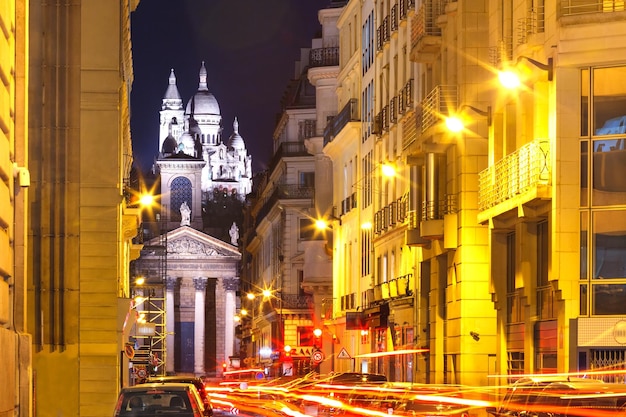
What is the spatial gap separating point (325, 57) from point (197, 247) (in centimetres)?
11114

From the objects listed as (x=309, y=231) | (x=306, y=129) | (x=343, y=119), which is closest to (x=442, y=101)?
(x=343, y=119)

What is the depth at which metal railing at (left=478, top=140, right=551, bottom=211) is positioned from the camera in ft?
103

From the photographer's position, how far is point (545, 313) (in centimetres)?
3291

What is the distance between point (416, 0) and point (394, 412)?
20.1 m

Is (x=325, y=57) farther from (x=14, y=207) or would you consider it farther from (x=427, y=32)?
(x=14, y=207)

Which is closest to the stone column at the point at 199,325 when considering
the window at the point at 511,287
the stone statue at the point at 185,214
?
the stone statue at the point at 185,214

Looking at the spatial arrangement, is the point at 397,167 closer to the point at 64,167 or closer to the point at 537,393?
the point at 64,167

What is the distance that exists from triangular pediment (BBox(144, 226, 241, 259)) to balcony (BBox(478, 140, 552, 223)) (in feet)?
502

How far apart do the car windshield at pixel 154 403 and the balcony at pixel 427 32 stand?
830 inches

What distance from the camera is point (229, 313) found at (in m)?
196

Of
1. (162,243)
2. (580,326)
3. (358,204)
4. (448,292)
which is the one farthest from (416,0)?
(162,243)

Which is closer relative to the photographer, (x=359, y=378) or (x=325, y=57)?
(x=359, y=378)

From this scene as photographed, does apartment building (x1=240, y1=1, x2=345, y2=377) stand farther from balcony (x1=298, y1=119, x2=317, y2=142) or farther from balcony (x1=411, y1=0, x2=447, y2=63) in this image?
balcony (x1=411, y1=0, x2=447, y2=63)

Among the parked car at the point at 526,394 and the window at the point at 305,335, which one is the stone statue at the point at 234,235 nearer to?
the window at the point at 305,335
